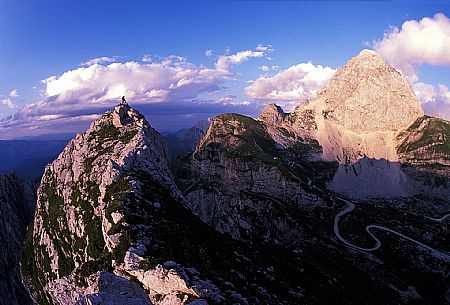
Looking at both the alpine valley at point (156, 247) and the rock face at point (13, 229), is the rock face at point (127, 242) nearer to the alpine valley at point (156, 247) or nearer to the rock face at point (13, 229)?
the alpine valley at point (156, 247)

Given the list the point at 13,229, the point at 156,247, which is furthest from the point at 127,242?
the point at 13,229

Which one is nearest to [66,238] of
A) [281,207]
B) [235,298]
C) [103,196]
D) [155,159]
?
[103,196]

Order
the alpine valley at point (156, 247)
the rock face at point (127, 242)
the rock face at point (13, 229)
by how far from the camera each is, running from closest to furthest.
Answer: the rock face at point (127, 242) → the alpine valley at point (156, 247) → the rock face at point (13, 229)

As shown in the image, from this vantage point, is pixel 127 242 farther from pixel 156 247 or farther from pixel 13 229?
pixel 13 229

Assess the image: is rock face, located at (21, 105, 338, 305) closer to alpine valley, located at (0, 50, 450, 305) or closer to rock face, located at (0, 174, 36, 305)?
alpine valley, located at (0, 50, 450, 305)

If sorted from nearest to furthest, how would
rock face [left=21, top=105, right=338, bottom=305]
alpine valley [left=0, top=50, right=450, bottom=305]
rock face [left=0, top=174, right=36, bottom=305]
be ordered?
rock face [left=21, top=105, right=338, bottom=305], alpine valley [left=0, top=50, right=450, bottom=305], rock face [left=0, top=174, right=36, bottom=305]

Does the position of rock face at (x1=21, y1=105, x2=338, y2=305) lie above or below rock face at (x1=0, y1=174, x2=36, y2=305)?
above

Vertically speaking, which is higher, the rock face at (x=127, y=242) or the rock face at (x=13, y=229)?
the rock face at (x=127, y=242)

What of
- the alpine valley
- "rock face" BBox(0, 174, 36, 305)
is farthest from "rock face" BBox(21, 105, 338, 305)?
"rock face" BBox(0, 174, 36, 305)

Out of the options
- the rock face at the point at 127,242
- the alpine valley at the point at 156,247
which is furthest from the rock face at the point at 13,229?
the rock face at the point at 127,242
